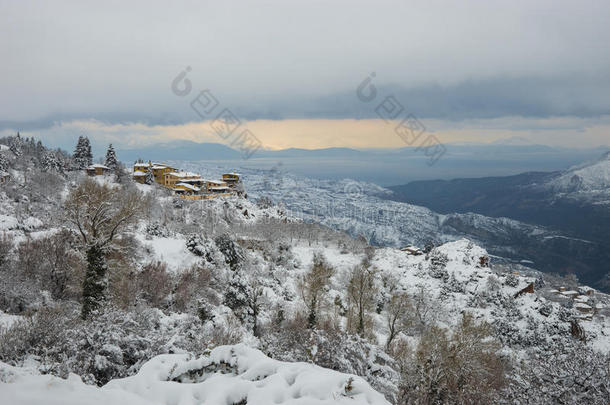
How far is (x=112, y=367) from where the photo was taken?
25.3ft

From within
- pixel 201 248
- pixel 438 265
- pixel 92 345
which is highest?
pixel 92 345

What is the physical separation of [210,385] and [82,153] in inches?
3351

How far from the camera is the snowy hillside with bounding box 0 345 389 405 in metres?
4.26

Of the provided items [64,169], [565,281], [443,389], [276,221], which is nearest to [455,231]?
[565,281]

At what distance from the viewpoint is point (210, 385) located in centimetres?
539

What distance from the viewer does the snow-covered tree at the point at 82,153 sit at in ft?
236

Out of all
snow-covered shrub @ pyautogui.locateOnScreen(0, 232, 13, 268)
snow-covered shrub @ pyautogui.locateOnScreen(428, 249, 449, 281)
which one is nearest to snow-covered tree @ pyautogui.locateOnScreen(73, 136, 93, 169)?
snow-covered shrub @ pyautogui.locateOnScreen(0, 232, 13, 268)

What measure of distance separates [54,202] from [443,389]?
176ft

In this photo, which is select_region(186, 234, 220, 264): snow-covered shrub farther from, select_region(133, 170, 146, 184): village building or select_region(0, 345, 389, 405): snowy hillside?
select_region(133, 170, 146, 184): village building

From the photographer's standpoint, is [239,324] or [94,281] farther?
[239,324]

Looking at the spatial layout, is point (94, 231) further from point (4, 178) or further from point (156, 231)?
point (4, 178)

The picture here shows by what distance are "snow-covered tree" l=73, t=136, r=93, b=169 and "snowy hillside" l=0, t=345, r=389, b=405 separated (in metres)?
82.0

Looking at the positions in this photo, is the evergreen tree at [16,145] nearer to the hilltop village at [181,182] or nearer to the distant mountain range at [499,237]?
the hilltop village at [181,182]

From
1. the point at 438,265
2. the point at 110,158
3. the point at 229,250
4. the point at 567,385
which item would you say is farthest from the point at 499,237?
the point at 567,385
